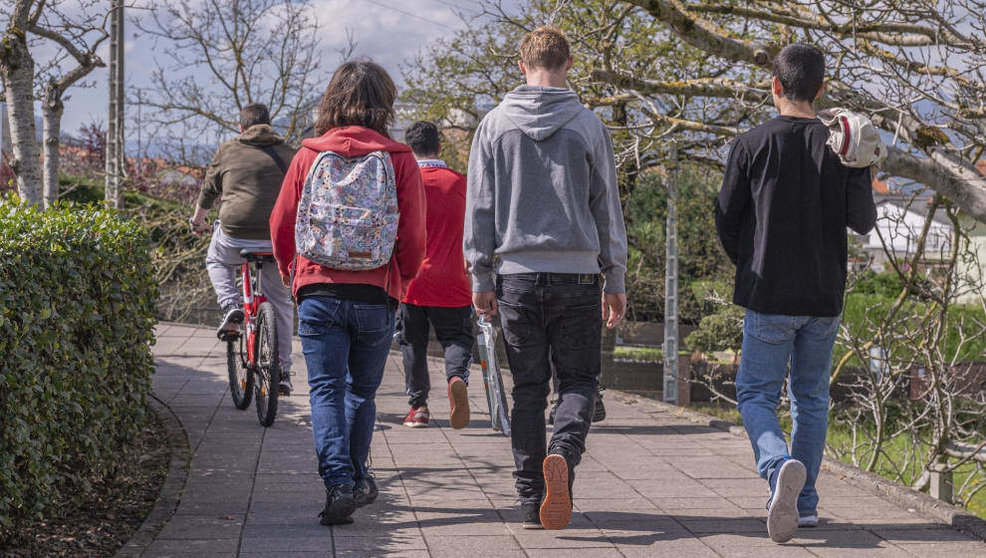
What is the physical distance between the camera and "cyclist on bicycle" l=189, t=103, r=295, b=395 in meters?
7.08

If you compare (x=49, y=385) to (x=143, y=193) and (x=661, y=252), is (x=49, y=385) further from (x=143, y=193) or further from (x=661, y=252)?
(x=661, y=252)

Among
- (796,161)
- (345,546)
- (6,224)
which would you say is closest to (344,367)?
Answer: (345,546)

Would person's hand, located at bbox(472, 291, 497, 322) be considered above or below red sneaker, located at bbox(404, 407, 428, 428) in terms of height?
above

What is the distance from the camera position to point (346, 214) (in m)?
4.57

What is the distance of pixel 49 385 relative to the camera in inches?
167

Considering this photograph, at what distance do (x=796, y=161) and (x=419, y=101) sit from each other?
2117 centimetres

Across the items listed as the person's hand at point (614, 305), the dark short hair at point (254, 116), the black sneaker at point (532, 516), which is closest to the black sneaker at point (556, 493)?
the black sneaker at point (532, 516)

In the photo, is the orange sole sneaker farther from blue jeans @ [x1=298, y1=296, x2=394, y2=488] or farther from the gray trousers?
the gray trousers

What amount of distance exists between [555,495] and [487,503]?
2.81 feet

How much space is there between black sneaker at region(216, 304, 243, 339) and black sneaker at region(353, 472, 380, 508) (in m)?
2.68

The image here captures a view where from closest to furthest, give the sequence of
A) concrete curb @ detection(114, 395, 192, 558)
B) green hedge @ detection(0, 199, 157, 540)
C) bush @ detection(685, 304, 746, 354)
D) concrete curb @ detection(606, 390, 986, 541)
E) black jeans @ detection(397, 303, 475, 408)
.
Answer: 1. green hedge @ detection(0, 199, 157, 540)
2. concrete curb @ detection(114, 395, 192, 558)
3. concrete curb @ detection(606, 390, 986, 541)
4. black jeans @ detection(397, 303, 475, 408)
5. bush @ detection(685, 304, 746, 354)

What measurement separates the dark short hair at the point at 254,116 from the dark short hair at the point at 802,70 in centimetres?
370

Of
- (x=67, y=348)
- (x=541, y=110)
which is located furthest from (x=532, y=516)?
(x=67, y=348)

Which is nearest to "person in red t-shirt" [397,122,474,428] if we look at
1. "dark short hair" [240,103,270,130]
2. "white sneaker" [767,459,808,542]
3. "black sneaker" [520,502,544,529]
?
"dark short hair" [240,103,270,130]
